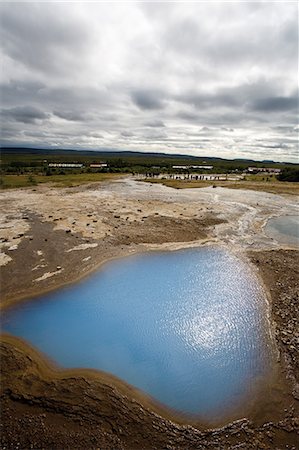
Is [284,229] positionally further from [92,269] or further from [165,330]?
[165,330]

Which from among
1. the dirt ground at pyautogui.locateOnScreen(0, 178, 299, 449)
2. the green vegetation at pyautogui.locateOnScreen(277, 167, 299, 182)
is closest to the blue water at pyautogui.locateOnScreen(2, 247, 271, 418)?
the dirt ground at pyautogui.locateOnScreen(0, 178, 299, 449)

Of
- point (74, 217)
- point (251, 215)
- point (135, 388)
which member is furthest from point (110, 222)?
point (135, 388)

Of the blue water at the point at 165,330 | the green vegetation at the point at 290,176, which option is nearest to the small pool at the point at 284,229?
the blue water at the point at 165,330

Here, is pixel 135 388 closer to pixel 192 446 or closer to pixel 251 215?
pixel 192 446

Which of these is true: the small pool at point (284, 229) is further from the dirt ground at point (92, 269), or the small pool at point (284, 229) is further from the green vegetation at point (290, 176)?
the green vegetation at point (290, 176)

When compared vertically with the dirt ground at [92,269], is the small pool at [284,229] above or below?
above

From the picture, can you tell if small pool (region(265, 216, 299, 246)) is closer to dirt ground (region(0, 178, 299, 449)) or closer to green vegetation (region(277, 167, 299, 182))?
dirt ground (region(0, 178, 299, 449))

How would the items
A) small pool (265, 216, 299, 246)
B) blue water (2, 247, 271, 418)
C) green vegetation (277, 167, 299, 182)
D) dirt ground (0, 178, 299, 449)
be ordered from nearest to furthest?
dirt ground (0, 178, 299, 449) < blue water (2, 247, 271, 418) < small pool (265, 216, 299, 246) < green vegetation (277, 167, 299, 182)
